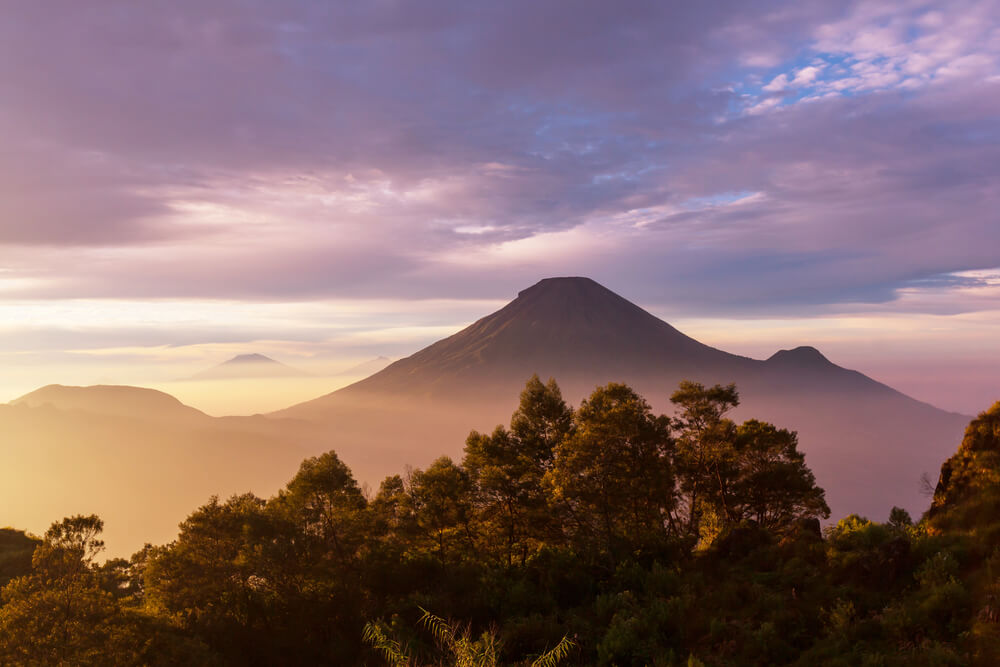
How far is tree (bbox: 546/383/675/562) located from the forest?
0.46 ft

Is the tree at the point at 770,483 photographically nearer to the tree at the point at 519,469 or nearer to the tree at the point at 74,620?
the tree at the point at 519,469

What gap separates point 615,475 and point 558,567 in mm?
7349

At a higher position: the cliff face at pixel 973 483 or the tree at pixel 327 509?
the cliff face at pixel 973 483

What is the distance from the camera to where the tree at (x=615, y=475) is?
30891mm

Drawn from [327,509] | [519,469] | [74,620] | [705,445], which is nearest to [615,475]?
[519,469]

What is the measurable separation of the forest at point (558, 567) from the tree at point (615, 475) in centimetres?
14

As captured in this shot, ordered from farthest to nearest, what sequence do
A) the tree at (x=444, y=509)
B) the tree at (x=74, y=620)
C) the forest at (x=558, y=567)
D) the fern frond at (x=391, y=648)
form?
the tree at (x=444, y=509) → the tree at (x=74, y=620) → the forest at (x=558, y=567) → the fern frond at (x=391, y=648)

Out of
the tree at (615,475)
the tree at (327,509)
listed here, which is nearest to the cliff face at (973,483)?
the tree at (615,475)

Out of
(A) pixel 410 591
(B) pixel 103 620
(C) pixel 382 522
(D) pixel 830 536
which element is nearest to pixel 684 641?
(D) pixel 830 536

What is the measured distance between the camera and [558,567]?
27.6m

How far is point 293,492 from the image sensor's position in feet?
108

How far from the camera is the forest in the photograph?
59.8 ft

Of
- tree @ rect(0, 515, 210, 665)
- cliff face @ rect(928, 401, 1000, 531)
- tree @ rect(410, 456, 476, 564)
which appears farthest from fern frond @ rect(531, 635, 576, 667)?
tree @ rect(410, 456, 476, 564)

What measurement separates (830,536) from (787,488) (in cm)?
1179
